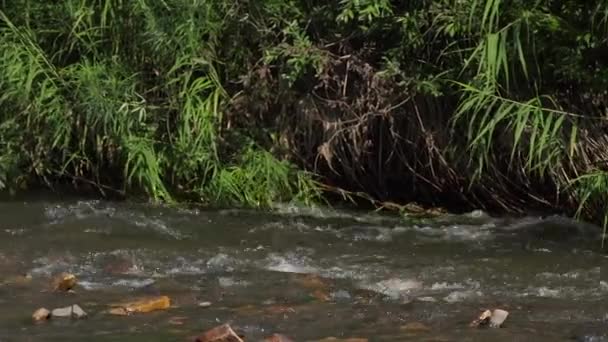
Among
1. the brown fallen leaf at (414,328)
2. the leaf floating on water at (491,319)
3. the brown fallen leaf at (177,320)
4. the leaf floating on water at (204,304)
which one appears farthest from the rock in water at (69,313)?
the leaf floating on water at (491,319)

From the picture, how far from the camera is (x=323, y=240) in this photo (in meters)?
6.13

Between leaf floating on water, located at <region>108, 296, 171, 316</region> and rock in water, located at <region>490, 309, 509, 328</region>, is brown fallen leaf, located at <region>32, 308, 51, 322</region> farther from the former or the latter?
Result: rock in water, located at <region>490, 309, 509, 328</region>

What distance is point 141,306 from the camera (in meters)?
4.75

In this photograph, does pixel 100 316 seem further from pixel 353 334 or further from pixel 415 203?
pixel 415 203

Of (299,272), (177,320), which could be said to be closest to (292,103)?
(299,272)

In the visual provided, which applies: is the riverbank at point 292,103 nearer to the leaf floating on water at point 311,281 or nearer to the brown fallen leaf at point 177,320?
the leaf floating on water at point 311,281

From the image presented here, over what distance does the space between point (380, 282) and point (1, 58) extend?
124 inches

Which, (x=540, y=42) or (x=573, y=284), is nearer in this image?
(x=573, y=284)

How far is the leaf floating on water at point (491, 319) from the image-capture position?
4.46 m

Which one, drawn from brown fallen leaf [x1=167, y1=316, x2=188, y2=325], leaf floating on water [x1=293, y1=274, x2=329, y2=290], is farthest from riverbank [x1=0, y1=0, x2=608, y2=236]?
brown fallen leaf [x1=167, y1=316, x2=188, y2=325]

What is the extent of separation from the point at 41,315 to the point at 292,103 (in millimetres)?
2640

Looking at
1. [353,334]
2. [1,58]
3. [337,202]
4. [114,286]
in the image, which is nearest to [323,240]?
[337,202]

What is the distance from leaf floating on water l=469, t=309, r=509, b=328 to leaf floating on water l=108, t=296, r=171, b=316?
4.28ft

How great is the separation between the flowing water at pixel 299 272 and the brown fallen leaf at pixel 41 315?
35 millimetres
